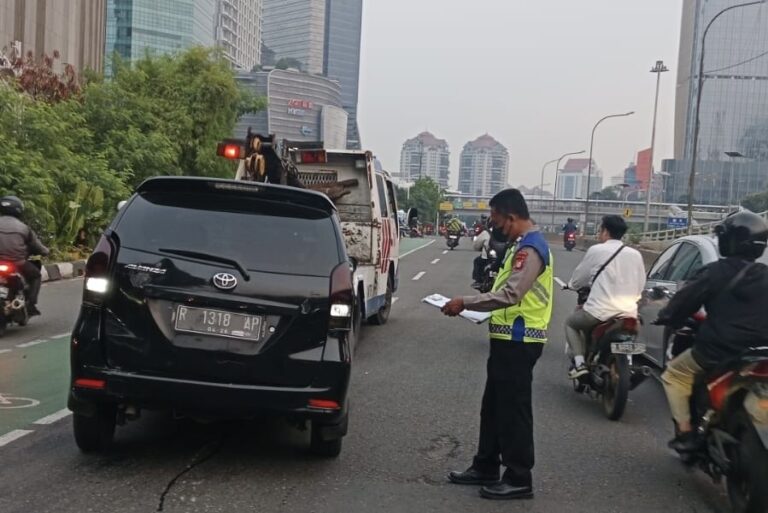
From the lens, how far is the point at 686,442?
480cm

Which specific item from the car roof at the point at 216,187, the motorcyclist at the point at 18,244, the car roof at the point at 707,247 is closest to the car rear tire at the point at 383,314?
the motorcyclist at the point at 18,244

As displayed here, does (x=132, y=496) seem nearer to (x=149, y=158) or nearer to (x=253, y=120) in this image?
(x=149, y=158)

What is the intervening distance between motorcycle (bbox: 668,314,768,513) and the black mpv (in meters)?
2.12

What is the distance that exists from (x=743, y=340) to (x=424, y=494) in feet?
6.59

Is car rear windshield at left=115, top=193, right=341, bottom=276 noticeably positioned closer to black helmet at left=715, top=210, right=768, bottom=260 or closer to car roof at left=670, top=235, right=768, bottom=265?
black helmet at left=715, top=210, right=768, bottom=260

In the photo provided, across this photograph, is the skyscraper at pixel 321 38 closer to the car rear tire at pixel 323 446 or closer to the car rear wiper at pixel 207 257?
the car rear tire at pixel 323 446

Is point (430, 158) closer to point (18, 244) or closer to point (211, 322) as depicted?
point (18, 244)

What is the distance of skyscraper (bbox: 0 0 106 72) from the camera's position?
1567 inches

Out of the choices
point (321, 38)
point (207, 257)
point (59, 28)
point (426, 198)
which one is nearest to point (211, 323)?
point (207, 257)

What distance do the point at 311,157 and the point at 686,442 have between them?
7.17 m

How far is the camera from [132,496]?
4328 mm

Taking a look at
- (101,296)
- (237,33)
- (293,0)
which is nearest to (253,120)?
(237,33)

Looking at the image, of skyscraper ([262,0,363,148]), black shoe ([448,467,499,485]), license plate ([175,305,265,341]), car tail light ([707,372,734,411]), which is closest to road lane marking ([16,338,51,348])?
license plate ([175,305,265,341])

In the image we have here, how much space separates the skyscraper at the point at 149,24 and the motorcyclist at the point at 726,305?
318ft
